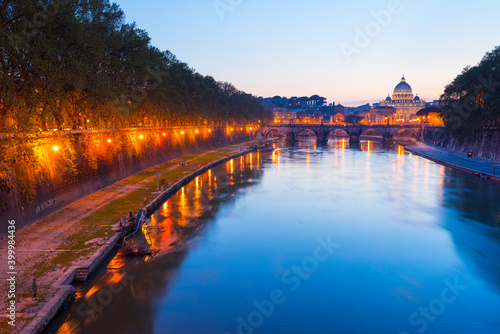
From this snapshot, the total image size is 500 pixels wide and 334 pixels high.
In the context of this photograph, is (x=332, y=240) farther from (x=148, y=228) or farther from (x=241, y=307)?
(x=148, y=228)

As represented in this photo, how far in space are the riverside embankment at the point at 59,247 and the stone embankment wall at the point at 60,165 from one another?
0.97 m

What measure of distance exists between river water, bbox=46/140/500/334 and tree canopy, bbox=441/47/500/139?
22.1 metres

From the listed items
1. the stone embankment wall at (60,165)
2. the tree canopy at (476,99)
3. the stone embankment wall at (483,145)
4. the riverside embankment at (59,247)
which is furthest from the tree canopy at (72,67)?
the stone embankment wall at (483,145)

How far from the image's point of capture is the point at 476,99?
57.0 meters

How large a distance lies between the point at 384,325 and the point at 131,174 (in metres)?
34.0

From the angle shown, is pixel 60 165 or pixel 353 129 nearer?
pixel 60 165

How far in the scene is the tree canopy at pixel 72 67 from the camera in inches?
787

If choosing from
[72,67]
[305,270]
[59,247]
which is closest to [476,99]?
[305,270]

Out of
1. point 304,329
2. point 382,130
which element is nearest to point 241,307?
point 304,329

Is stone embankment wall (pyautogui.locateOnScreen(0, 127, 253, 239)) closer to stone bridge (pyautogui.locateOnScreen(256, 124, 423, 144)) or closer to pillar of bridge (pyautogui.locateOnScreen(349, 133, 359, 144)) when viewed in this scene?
stone bridge (pyautogui.locateOnScreen(256, 124, 423, 144))

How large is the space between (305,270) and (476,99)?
53.8 metres

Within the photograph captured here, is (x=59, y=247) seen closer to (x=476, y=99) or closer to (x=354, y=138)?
(x=476, y=99)

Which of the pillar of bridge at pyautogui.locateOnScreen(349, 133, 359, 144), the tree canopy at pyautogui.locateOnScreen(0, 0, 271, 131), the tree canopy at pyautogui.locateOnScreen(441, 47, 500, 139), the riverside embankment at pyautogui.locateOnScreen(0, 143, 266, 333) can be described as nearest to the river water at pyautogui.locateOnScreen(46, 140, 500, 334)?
the riverside embankment at pyautogui.locateOnScreen(0, 143, 266, 333)

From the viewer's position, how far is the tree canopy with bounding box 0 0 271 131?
19984 mm
